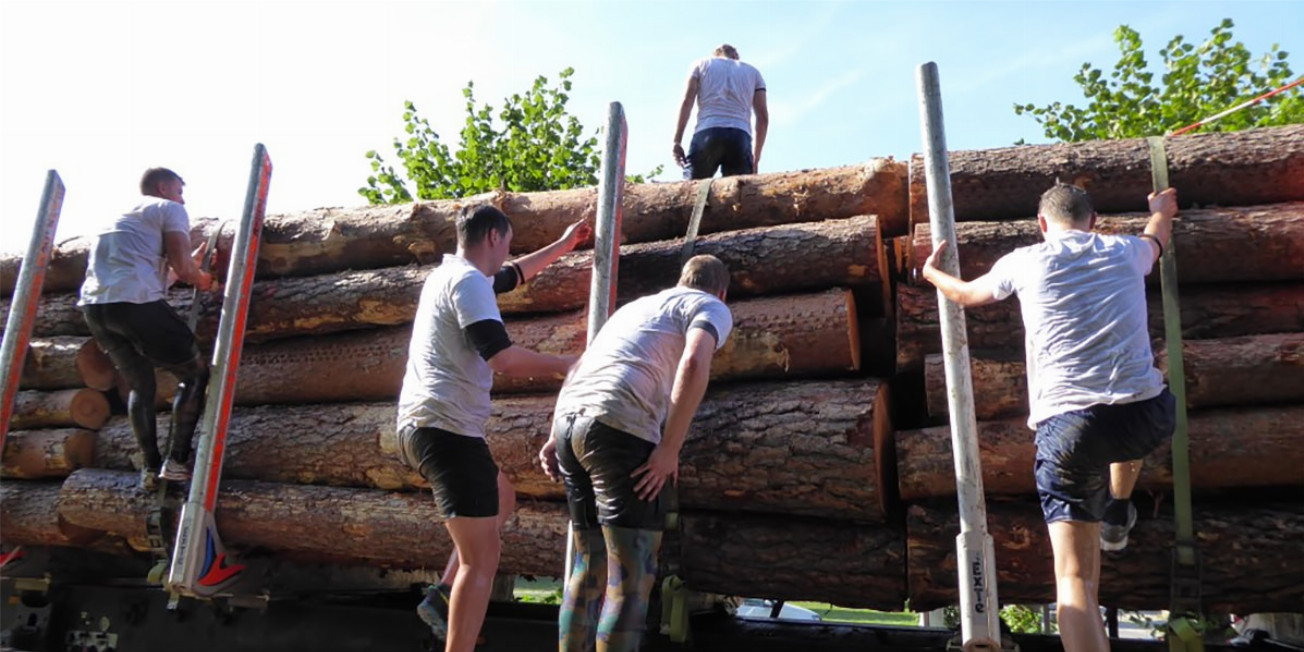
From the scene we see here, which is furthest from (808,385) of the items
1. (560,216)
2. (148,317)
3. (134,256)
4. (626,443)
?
(134,256)

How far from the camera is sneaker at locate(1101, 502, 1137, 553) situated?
3.90 m

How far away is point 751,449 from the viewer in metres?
4.46

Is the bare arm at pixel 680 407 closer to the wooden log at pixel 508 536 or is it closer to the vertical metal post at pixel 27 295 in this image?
the wooden log at pixel 508 536

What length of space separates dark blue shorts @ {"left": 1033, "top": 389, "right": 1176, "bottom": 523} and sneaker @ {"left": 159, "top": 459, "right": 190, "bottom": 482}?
16.0ft

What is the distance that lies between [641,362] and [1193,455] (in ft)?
8.10

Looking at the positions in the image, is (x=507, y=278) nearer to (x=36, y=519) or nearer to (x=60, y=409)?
(x=60, y=409)

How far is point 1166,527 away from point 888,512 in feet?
3.90

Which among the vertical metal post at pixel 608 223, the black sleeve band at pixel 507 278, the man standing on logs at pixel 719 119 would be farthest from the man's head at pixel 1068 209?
the man standing on logs at pixel 719 119

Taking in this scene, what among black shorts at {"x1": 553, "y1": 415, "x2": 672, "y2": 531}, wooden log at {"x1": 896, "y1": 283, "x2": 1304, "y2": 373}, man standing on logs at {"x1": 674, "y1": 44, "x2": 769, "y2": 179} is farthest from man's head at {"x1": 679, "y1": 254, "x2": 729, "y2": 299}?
man standing on logs at {"x1": 674, "y1": 44, "x2": 769, "y2": 179}

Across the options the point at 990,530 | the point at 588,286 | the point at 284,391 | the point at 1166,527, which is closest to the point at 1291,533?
the point at 1166,527

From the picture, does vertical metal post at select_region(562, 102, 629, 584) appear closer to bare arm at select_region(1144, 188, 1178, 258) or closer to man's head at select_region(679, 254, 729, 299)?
man's head at select_region(679, 254, 729, 299)

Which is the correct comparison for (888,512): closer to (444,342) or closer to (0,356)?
(444,342)

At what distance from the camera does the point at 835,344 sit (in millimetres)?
4648

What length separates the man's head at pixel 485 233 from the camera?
4270 millimetres
